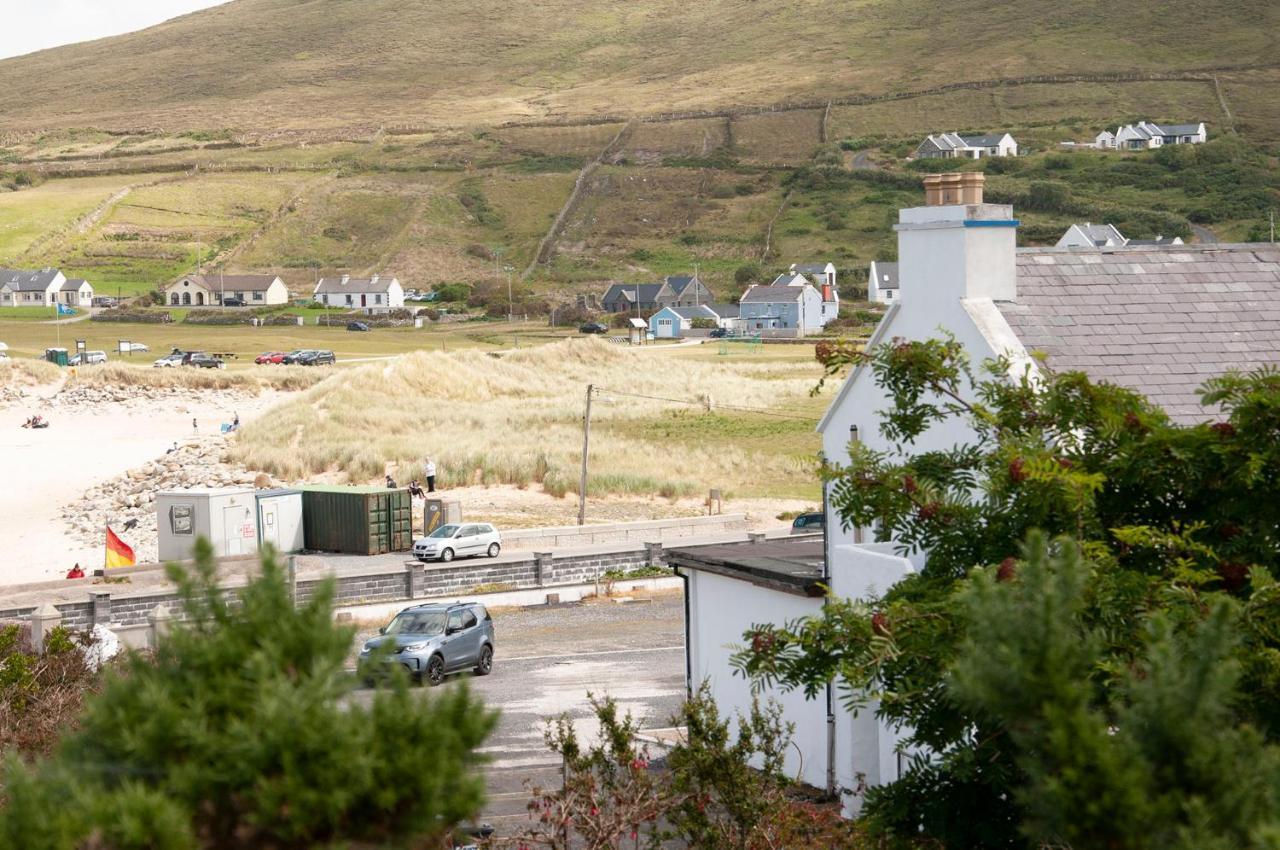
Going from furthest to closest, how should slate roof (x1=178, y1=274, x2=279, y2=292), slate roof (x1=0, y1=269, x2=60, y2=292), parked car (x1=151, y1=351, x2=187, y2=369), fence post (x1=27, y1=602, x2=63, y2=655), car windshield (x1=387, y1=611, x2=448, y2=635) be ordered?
slate roof (x1=178, y1=274, x2=279, y2=292) → slate roof (x1=0, y1=269, x2=60, y2=292) → parked car (x1=151, y1=351, x2=187, y2=369) → car windshield (x1=387, y1=611, x2=448, y2=635) → fence post (x1=27, y1=602, x2=63, y2=655)

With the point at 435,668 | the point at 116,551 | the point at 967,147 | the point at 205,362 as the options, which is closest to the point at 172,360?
the point at 205,362

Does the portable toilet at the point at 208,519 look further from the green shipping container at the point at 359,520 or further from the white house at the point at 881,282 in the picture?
the white house at the point at 881,282

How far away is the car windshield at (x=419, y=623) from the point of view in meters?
25.8

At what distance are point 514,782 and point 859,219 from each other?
138m

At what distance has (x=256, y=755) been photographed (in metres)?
4.46

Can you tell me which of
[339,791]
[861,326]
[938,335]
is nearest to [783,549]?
[938,335]

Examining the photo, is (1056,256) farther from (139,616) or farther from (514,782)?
(139,616)

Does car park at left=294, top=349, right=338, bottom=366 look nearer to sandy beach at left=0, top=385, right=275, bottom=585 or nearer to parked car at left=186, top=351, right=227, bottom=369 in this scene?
parked car at left=186, top=351, right=227, bottom=369

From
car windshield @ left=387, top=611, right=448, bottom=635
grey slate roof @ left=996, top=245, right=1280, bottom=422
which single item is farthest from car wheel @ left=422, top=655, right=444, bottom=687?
grey slate roof @ left=996, top=245, right=1280, bottom=422

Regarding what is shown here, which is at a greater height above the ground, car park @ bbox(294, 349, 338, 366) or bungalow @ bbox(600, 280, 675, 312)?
bungalow @ bbox(600, 280, 675, 312)

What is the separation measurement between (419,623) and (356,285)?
120m

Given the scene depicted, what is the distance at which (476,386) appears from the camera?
77.4 meters

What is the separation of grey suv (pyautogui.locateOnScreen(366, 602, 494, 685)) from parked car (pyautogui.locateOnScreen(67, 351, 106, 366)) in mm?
71085

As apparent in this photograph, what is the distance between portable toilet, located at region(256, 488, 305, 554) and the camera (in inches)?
1540
